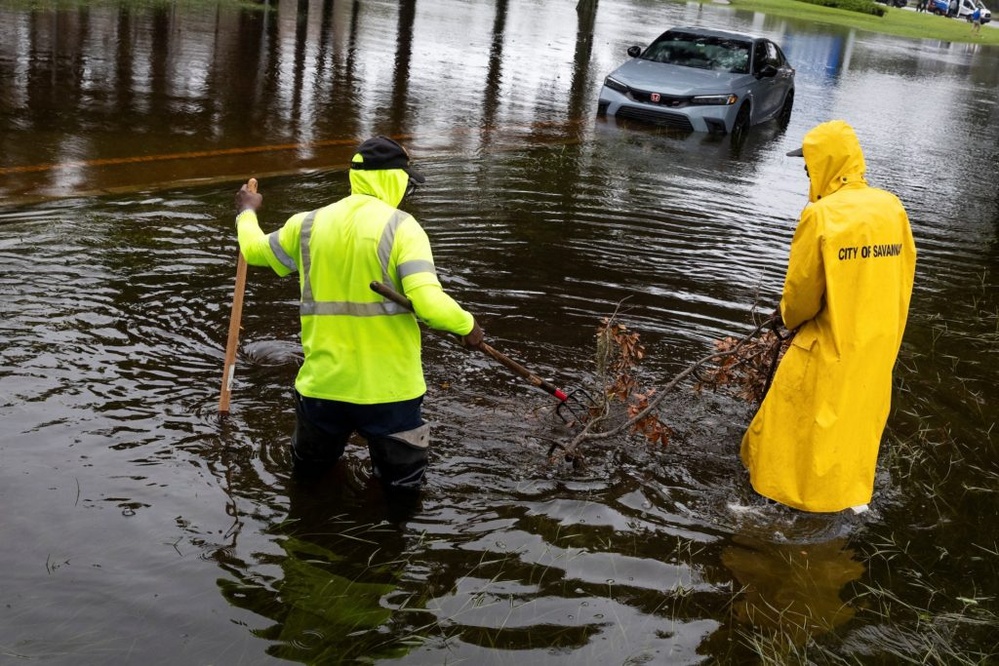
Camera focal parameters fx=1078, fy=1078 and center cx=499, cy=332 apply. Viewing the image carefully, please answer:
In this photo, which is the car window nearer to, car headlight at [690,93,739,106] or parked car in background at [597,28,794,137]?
parked car in background at [597,28,794,137]

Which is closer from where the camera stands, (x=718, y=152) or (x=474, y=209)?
(x=474, y=209)

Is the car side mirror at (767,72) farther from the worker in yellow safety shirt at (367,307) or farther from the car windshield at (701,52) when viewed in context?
the worker in yellow safety shirt at (367,307)

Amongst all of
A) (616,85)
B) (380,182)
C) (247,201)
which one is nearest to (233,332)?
(247,201)

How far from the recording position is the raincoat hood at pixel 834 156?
16.5ft

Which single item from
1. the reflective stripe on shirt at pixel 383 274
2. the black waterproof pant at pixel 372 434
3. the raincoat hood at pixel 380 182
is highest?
the raincoat hood at pixel 380 182

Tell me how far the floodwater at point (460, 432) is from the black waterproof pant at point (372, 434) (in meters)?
0.30

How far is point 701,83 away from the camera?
15969 millimetres

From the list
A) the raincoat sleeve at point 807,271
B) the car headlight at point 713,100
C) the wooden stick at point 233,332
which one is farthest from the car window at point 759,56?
the wooden stick at point 233,332

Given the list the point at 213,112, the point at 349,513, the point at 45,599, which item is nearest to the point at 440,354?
the point at 349,513

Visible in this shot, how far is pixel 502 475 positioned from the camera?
5.73 meters

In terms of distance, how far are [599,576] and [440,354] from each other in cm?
259

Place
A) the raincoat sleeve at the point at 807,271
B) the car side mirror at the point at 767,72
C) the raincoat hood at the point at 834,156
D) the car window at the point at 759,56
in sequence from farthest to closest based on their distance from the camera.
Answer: the car window at the point at 759,56
the car side mirror at the point at 767,72
the raincoat hood at the point at 834,156
the raincoat sleeve at the point at 807,271

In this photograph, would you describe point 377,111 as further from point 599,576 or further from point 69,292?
point 599,576

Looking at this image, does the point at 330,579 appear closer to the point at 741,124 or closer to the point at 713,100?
the point at 713,100
